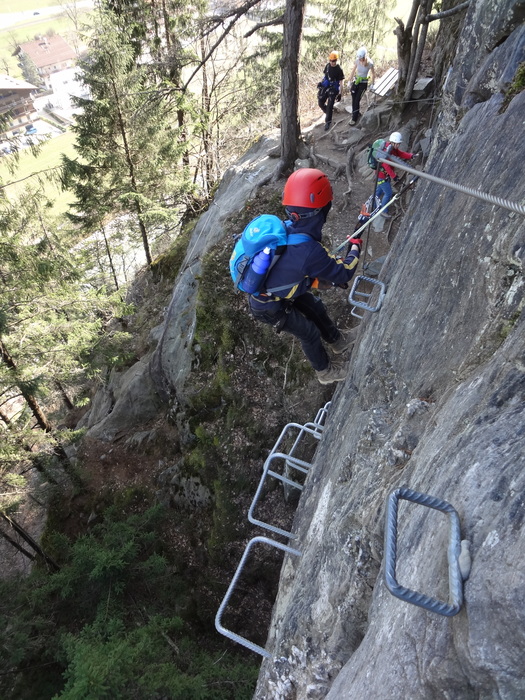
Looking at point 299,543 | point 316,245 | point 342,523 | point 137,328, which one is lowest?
point 137,328

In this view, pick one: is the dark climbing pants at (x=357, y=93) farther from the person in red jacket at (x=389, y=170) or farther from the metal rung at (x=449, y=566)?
the metal rung at (x=449, y=566)

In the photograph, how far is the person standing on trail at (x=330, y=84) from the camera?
11023 millimetres

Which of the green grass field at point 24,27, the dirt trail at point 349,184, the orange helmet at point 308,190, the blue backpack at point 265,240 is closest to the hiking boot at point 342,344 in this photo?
the dirt trail at point 349,184

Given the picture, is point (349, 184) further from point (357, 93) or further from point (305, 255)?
point (305, 255)

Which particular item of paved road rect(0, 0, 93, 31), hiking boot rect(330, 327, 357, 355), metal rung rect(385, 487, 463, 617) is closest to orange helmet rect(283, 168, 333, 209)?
hiking boot rect(330, 327, 357, 355)

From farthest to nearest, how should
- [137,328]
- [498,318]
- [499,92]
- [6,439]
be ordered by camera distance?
[137,328]
[6,439]
[499,92]
[498,318]

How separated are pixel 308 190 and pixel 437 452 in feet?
10.1

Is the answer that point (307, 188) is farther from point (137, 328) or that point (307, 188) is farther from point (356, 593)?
point (137, 328)

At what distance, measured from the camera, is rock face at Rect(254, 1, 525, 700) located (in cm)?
179

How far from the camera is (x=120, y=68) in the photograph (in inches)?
556

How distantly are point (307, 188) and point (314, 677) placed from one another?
4.61 m

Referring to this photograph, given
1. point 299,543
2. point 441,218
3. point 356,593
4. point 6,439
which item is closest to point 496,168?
point 441,218

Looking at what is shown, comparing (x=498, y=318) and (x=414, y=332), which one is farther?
(x=414, y=332)

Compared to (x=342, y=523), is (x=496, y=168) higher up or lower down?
higher up
